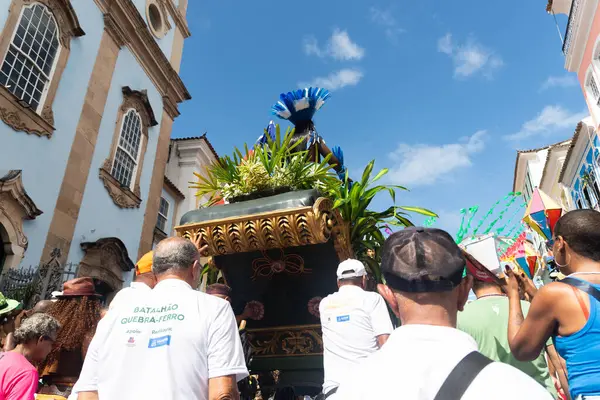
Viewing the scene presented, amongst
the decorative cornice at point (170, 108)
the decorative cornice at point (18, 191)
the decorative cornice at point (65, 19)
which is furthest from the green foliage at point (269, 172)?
the decorative cornice at point (170, 108)

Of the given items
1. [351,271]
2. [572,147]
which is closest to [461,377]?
[351,271]

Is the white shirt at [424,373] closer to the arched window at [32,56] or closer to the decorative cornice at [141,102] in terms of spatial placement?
the arched window at [32,56]

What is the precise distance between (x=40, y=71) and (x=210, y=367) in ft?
32.2

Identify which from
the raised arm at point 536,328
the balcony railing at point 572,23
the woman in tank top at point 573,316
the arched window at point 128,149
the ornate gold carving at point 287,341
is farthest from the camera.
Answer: the balcony railing at point 572,23

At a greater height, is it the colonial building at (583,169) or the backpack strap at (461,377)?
the colonial building at (583,169)

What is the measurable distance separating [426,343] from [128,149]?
41.8 ft

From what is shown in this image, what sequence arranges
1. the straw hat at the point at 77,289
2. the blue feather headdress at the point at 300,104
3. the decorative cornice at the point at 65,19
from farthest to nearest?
the decorative cornice at the point at 65,19
the blue feather headdress at the point at 300,104
the straw hat at the point at 77,289

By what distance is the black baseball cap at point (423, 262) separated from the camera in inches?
44.7

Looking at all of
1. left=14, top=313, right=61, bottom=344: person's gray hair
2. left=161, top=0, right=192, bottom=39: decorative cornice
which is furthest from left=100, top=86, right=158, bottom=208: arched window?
left=14, top=313, right=61, bottom=344: person's gray hair

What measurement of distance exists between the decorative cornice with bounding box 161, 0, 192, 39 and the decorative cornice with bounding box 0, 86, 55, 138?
7960 millimetres

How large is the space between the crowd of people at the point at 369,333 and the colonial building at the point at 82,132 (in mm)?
5992

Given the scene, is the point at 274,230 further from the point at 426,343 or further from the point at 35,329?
the point at 426,343

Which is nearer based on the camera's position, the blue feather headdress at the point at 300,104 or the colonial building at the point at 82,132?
the blue feather headdress at the point at 300,104

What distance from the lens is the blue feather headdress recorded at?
15.6 ft
